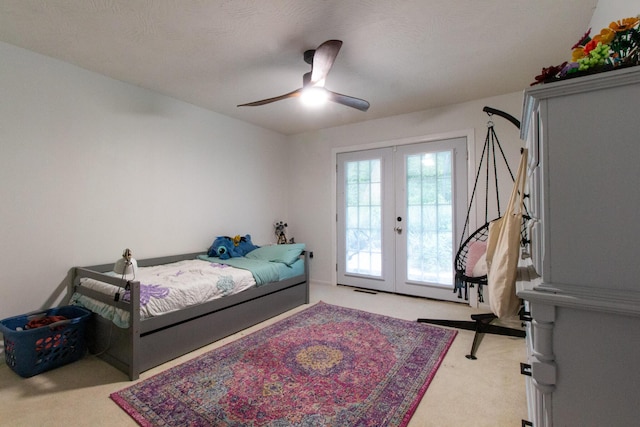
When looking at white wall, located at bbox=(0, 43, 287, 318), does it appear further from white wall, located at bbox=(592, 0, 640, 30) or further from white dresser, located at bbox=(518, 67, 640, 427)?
white wall, located at bbox=(592, 0, 640, 30)

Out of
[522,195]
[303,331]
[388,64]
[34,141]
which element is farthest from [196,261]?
[522,195]

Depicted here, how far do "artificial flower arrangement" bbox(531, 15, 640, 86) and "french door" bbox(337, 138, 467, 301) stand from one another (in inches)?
107

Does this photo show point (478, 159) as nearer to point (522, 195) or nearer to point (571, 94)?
point (522, 195)

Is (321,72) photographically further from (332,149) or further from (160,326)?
(332,149)

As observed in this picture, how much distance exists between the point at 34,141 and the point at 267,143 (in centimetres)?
274

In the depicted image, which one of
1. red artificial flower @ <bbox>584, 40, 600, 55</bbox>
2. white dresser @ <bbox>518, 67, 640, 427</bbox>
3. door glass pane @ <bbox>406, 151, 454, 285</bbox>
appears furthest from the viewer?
door glass pane @ <bbox>406, 151, 454, 285</bbox>

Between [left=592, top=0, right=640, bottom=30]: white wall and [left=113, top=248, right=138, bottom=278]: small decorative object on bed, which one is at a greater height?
[left=592, top=0, right=640, bottom=30]: white wall

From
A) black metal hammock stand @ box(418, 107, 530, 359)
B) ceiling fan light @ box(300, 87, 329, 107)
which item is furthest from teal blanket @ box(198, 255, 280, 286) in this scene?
ceiling fan light @ box(300, 87, 329, 107)

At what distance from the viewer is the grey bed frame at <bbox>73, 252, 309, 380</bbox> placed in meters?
1.98

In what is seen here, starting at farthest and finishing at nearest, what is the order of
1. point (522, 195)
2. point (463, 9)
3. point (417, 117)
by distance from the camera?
1. point (417, 117)
2. point (463, 9)
3. point (522, 195)

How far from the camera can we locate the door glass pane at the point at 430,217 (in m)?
3.63

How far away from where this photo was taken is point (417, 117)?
151 inches

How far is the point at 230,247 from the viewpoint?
3.62m

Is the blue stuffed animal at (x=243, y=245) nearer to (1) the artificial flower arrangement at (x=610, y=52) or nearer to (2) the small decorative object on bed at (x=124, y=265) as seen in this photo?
(2) the small decorative object on bed at (x=124, y=265)
